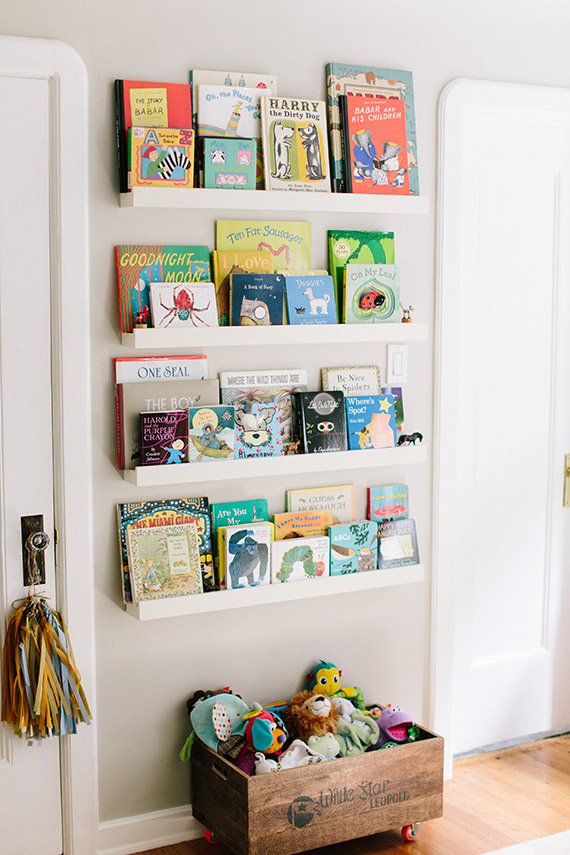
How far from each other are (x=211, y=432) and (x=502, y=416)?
1025 millimetres

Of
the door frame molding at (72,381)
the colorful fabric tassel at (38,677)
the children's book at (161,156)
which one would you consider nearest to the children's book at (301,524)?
the door frame molding at (72,381)

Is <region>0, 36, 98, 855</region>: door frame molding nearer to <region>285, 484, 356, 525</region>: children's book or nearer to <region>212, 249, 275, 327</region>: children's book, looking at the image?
<region>212, 249, 275, 327</region>: children's book

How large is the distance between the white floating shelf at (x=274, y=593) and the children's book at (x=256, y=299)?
679 mm

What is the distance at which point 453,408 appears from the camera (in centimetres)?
258

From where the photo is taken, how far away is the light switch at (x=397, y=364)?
2.48 m

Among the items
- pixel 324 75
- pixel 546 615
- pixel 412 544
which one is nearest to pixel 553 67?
pixel 324 75

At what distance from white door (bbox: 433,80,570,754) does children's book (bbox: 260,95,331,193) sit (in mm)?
387

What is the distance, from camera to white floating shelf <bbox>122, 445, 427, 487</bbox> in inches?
84.6

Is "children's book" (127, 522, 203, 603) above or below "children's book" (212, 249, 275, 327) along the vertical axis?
below

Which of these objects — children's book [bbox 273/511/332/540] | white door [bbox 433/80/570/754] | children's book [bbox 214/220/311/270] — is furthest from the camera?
white door [bbox 433/80/570/754]

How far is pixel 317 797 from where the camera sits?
7.06 feet

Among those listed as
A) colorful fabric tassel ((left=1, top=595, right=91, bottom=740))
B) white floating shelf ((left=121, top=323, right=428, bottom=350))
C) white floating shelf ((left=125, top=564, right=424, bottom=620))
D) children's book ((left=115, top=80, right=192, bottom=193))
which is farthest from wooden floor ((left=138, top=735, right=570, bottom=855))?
children's book ((left=115, top=80, right=192, bottom=193))

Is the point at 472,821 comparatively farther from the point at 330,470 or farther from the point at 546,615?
the point at 330,470

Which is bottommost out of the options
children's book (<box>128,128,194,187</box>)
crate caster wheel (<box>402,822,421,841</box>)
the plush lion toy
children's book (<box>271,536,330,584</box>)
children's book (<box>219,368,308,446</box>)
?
crate caster wheel (<box>402,822,421,841</box>)
